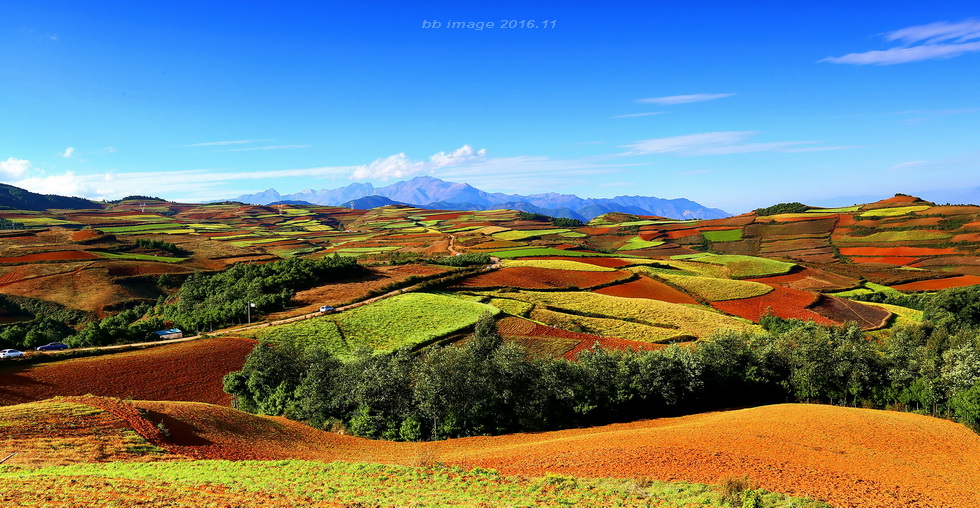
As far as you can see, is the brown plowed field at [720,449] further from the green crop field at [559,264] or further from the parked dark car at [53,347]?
the green crop field at [559,264]

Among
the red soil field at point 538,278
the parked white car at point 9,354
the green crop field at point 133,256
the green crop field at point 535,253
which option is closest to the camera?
the parked white car at point 9,354

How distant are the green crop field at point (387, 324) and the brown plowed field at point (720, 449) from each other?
1893cm

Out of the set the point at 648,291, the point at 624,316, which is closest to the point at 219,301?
the point at 624,316

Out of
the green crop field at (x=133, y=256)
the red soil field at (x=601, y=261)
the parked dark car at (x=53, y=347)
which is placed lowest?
the parked dark car at (x=53, y=347)

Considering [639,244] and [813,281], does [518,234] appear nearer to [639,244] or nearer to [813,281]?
[639,244]

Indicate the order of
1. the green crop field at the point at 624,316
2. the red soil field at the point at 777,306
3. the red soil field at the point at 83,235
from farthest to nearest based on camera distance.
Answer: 1. the red soil field at the point at 83,235
2. the red soil field at the point at 777,306
3. the green crop field at the point at 624,316

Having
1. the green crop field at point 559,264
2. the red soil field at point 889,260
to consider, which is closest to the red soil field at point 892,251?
the red soil field at point 889,260

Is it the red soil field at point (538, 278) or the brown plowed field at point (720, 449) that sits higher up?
the red soil field at point (538, 278)

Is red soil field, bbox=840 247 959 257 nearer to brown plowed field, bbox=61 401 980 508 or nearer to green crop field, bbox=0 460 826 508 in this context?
brown plowed field, bbox=61 401 980 508

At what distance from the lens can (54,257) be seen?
105125mm

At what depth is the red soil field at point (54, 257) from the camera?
A: 102 metres

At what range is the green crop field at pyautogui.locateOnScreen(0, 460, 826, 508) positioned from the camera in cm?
2091

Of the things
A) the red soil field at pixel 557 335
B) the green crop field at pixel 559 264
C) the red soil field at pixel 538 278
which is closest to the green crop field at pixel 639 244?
the green crop field at pixel 559 264

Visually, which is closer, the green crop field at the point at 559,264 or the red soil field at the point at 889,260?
the green crop field at the point at 559,264
